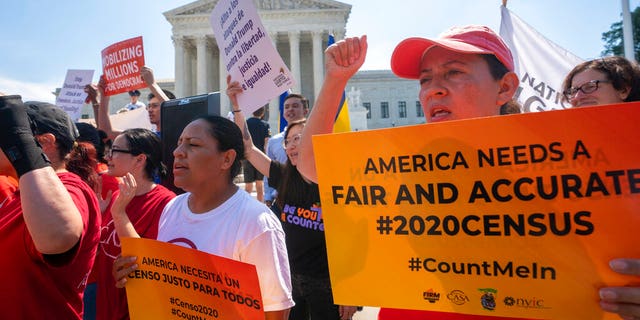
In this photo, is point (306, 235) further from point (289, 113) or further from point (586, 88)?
point (289, 113)

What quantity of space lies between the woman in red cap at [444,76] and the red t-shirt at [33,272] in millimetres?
975

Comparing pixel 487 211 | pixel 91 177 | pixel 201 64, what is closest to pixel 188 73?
pixel 201 64

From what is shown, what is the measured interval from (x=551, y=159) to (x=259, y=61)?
2753 millimetres

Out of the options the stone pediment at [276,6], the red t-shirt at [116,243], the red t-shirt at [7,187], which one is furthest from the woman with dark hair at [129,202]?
the stone pediment at [276,6]

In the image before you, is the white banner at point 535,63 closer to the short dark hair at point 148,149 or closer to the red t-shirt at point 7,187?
the short dark hair at point 148,149

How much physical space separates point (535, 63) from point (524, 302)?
14.0 feet

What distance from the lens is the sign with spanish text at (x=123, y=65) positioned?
504 centimetres

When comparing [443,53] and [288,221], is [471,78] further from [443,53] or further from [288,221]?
[288,221]

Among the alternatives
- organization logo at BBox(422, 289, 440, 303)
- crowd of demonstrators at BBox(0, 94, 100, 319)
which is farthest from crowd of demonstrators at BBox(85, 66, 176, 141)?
organization logo at BBox(422, 289, 440, 303)

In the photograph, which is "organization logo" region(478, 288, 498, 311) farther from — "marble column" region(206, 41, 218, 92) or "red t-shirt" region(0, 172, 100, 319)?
"marble column" region(206, 41, 218, 92)

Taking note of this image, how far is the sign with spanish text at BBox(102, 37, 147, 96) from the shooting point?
504cm

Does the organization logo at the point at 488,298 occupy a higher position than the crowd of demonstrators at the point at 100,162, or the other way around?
the crowd of demonstrators at the point at 100,162

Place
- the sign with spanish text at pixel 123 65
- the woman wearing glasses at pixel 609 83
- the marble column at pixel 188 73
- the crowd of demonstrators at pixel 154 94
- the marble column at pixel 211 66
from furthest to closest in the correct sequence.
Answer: the marble column at pixel 211 66
the marble column at pixel 188 73
the sign with spanish text at pixel 123 65
the crowd of demonstrators at pixel 154 94
the woman wearing glasses at pixel 609 83

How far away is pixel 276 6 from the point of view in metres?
42.9
